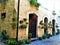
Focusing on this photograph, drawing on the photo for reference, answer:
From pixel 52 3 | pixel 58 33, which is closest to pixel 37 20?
pixel 52 3

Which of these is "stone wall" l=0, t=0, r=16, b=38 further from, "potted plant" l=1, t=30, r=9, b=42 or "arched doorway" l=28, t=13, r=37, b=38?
"arched doorway" l=28, t=13, r=37, b=38

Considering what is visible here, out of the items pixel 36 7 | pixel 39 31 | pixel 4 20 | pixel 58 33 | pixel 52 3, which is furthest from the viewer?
pixel 58 33

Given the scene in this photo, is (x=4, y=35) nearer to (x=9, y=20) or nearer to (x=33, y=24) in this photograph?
(x=9, y=20)

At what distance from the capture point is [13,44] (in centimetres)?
925

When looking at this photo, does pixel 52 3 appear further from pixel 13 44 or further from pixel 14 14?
pixel 13 44

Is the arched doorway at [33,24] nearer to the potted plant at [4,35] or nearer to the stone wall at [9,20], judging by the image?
the stone wall at [9,20]

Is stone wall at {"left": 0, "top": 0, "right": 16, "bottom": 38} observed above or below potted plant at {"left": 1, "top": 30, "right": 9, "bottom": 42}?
above

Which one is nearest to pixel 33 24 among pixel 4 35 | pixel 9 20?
pixel 9 20

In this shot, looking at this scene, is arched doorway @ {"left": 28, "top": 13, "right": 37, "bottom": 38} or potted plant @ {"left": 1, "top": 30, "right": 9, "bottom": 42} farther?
arched doorway @ {"left": 28, "top": 13, "right": 37, "bottom": 38}

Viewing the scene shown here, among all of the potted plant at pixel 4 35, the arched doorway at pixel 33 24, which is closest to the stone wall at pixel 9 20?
the potted plant at pixel 4 35

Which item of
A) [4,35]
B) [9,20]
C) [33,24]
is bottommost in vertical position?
[4,35]

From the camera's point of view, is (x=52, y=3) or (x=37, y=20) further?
(x=52, y=3)

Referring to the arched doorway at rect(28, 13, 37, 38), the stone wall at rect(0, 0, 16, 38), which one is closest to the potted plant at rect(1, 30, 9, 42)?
the stone wall at rect(0, 0, 16, 38)

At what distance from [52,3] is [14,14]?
711 cm
